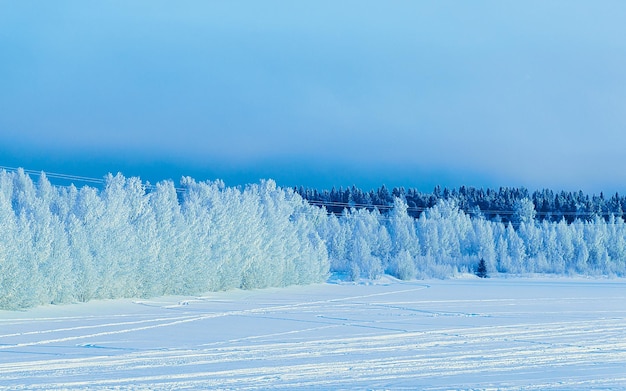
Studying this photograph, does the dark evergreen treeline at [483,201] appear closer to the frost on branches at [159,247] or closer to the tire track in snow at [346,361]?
the frost on branches at [159,247]

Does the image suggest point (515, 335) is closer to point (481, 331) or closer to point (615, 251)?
point (481, 331)

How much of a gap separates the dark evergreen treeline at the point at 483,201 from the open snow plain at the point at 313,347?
94.3 m

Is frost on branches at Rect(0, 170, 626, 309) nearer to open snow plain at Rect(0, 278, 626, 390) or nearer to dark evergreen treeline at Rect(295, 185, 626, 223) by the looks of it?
open snow plain at Rect(0, 278, 626, 390)

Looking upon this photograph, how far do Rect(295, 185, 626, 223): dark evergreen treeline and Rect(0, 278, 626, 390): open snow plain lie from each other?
310ft

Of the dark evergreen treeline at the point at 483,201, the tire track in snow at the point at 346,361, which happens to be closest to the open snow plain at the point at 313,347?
the tire track in snow at the point at 346,361

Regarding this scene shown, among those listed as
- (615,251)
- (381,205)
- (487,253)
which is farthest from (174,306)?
(381,205)

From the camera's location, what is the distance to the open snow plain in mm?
11898

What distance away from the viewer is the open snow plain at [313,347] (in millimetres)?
11898

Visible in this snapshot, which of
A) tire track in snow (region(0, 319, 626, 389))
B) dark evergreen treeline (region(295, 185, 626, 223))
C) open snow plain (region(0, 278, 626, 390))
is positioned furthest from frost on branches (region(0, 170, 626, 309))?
dark evergreen treeline (region(295, 185, 626, 223))

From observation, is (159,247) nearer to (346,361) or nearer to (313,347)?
(313,347)

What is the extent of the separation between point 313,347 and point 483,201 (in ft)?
386

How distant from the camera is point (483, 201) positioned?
427ft

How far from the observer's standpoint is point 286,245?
44688mm

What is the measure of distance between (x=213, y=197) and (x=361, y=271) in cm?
1833
